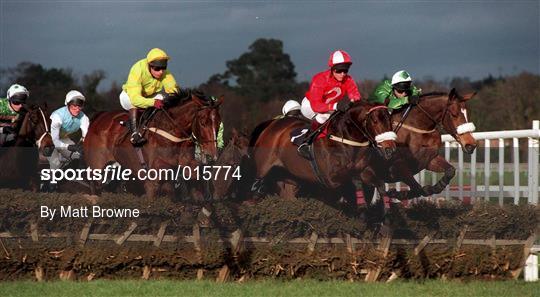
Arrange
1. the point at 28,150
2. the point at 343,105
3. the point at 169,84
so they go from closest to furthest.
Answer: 1. the point at 343,105
2. the point at 169,84
3. the point at 28,150

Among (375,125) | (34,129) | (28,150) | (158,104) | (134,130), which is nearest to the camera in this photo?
(375,125)

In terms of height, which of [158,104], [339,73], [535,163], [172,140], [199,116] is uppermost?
[339,73]

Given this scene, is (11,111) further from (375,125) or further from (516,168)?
(516,168)

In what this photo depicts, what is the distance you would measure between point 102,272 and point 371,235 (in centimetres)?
243

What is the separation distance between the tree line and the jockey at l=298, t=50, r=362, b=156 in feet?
20.8

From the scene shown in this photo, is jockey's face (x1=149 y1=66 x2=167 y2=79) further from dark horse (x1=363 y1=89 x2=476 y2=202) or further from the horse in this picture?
dark horse (x1=363 y1=89 x2=476 y2=202)

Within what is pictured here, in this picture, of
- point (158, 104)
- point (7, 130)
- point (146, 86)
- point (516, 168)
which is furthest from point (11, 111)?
point (516, 168)

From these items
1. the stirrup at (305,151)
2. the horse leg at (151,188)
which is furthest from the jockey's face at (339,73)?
the horse leg at (151,188)

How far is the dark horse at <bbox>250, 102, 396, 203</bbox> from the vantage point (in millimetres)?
9312

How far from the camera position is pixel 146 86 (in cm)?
1058

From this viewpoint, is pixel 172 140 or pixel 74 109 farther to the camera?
pixel 74 109

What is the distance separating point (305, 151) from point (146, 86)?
1841 millimetres

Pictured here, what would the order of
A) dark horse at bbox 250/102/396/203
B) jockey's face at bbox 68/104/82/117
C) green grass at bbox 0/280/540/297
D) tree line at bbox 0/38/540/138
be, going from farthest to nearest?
tree line at bbox 0/38/540/138, jockey's face at bbox 68/104/82/117, dark horse at bbox 250/102/396/203, green grass at bbox 0/280/540/297

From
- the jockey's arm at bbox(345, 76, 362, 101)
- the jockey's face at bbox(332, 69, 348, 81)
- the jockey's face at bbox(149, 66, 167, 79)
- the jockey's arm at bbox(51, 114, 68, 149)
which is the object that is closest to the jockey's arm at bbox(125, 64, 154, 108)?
the jockey's face at bbox(149, 66, 167, 79)
